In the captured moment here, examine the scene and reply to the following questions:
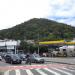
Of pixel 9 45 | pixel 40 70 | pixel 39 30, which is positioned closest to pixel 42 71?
pixel 40 70

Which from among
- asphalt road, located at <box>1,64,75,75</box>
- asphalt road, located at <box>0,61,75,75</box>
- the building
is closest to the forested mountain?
A: the building

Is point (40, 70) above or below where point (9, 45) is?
below

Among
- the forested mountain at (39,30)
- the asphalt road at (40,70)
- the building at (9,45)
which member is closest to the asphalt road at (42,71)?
the asphalt road at (40,70)

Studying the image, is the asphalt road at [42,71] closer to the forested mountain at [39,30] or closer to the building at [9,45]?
the building at [9,45]

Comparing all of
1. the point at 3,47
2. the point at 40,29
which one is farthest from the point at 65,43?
the point at 40,29

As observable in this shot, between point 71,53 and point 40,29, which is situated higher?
point 40,29

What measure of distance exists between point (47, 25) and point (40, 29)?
458 cm

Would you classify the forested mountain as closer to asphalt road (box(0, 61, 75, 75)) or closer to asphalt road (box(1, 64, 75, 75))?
asphalt road (box(0, 61, 75, 75))

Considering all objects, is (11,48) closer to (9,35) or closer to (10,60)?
(9,35)

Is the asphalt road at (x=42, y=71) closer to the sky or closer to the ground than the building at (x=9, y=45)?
closer to the ground

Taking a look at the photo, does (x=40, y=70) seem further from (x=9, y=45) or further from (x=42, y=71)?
(x=9, y=45)

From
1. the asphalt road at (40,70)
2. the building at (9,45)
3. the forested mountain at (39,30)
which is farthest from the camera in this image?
the forested mountain at (39,30)

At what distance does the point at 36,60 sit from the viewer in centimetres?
5156

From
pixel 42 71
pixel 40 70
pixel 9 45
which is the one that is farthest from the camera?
pixel 9 45
